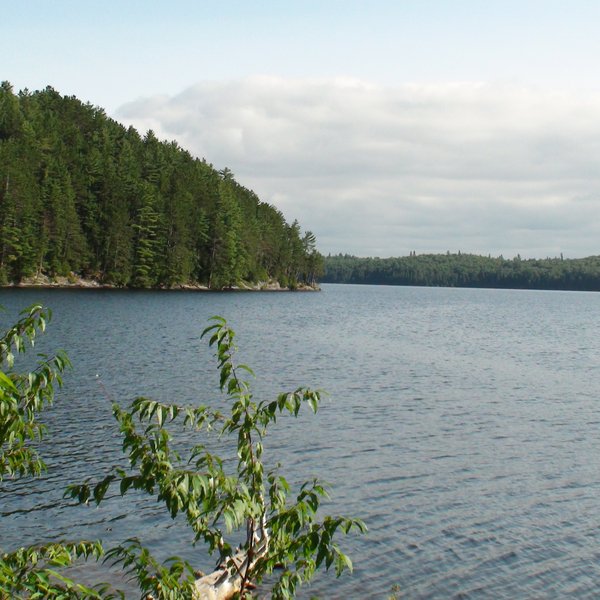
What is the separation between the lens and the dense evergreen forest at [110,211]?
103m

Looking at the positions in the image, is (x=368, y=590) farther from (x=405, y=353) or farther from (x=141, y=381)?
(x=405, y=353)

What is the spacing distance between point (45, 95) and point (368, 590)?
602ft

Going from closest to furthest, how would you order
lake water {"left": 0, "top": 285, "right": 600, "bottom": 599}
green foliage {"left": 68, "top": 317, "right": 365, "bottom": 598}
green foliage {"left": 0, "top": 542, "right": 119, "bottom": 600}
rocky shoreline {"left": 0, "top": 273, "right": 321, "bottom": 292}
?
green foliage {"left": 0, "top": 542, "right": 119, "bottom": 600} → green foliage {"left": 68, "top": 317, "right": 365, "bottom": 598} → lake water {"left": 0, "top": 285, "right": 600, "bottom": 599} → rocky shoreline {"left": 0, "top": 273, "right": 321, "bottom": 292}

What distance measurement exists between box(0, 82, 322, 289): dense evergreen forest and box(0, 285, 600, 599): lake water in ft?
186

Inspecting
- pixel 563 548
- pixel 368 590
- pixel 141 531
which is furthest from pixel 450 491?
pixel 141 531

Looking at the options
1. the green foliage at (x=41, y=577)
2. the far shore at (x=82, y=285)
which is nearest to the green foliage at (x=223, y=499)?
the green foliage at (x=41, y=577)

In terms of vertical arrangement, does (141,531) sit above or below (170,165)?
below

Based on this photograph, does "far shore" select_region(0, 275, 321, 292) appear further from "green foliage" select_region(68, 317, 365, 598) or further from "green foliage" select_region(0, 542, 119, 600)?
"green foliage" select_region(68, 317, 365, 598)

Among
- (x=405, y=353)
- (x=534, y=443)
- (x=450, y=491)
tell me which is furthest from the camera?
(x=405, y=353)

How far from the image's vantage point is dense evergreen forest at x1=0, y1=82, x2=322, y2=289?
339 ft

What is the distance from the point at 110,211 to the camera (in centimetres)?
12181

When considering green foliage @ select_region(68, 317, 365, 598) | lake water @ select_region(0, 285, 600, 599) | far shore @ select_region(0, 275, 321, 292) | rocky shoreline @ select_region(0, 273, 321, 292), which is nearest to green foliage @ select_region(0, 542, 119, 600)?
green foliage @ select_region(68, 317, 365, 598)

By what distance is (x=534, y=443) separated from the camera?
80.7 ft

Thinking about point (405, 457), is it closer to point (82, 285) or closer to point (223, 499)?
point (223, 499)
